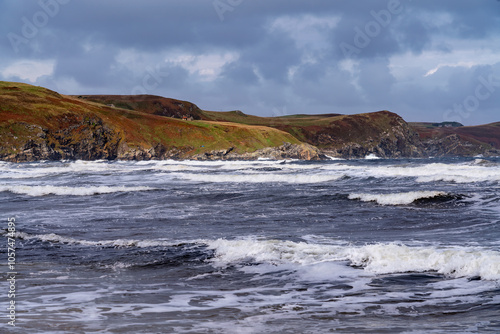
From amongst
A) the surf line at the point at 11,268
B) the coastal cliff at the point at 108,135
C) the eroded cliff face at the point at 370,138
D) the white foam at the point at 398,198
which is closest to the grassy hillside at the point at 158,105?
the coastal cliff at the point at 108,135

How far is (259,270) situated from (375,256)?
2.50 metres

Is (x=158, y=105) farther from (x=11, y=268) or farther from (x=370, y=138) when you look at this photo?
(x=11, y=268)

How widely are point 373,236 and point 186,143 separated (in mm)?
100304

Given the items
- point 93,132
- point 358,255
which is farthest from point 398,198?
point 93,132

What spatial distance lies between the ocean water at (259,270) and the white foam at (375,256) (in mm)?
27

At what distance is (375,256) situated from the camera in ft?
34.1

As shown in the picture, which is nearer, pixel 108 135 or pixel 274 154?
pixel 108 135

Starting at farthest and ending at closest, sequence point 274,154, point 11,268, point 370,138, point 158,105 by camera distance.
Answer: point 370,138
point 158,105
point 274,154
point 11,268

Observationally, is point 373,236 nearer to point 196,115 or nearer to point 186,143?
point 186,143

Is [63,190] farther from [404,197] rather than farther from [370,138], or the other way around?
[370,138]

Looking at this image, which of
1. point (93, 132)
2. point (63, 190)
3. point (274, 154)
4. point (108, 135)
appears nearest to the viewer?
point (63, 190)

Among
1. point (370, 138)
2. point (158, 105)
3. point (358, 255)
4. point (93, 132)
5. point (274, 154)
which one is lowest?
point (358, 255)

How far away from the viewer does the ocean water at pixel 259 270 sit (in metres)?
6.88

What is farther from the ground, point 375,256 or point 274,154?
point 274,154
